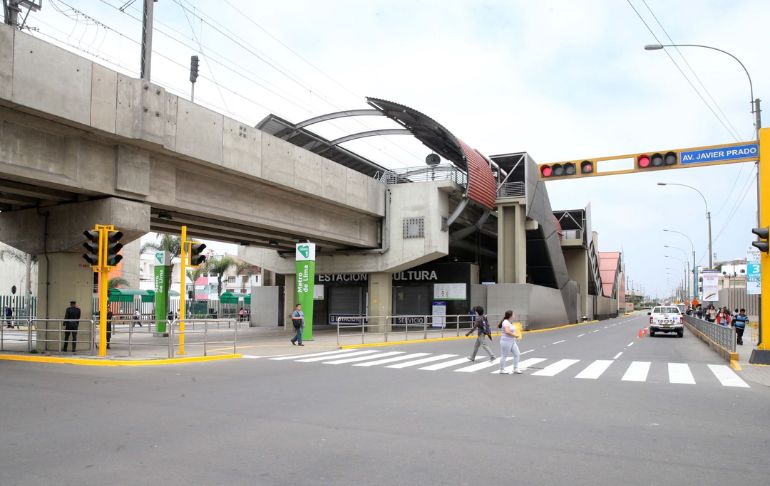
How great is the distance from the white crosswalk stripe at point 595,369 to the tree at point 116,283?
51.3 m

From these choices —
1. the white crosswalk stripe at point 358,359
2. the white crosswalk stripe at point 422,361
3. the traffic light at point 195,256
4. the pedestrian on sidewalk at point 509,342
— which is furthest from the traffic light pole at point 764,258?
the traffic light at point 195,256

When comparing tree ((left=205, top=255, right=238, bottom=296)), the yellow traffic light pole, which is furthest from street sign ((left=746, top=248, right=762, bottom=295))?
tree ((left=205, top=255, right=238, bottom=296))

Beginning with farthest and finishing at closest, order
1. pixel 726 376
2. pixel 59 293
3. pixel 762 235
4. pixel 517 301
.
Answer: pixel 517 301 < pixel 59 293 < pixel 762 235 < pixel 726 376

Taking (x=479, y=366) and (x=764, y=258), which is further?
(x=764, y=258)

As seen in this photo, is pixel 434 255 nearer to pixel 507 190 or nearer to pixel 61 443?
pixel 507 190

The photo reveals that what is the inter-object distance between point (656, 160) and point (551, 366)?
329 inches

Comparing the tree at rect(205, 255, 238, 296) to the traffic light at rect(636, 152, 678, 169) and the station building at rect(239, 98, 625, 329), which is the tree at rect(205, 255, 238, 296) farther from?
the traffic light at rect(636, 152, 678, 169)

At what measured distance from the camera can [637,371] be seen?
1562cm

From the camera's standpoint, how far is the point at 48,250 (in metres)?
19.0

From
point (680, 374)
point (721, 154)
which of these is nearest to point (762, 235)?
point (721, 154)

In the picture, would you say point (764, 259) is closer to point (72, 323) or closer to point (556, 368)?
point (556, 368)

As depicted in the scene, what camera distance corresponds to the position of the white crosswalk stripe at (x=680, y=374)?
13.6 meters

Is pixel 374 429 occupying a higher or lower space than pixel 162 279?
lower

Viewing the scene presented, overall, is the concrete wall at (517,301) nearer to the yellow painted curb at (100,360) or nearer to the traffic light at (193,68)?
the traffic light at (193,68)
